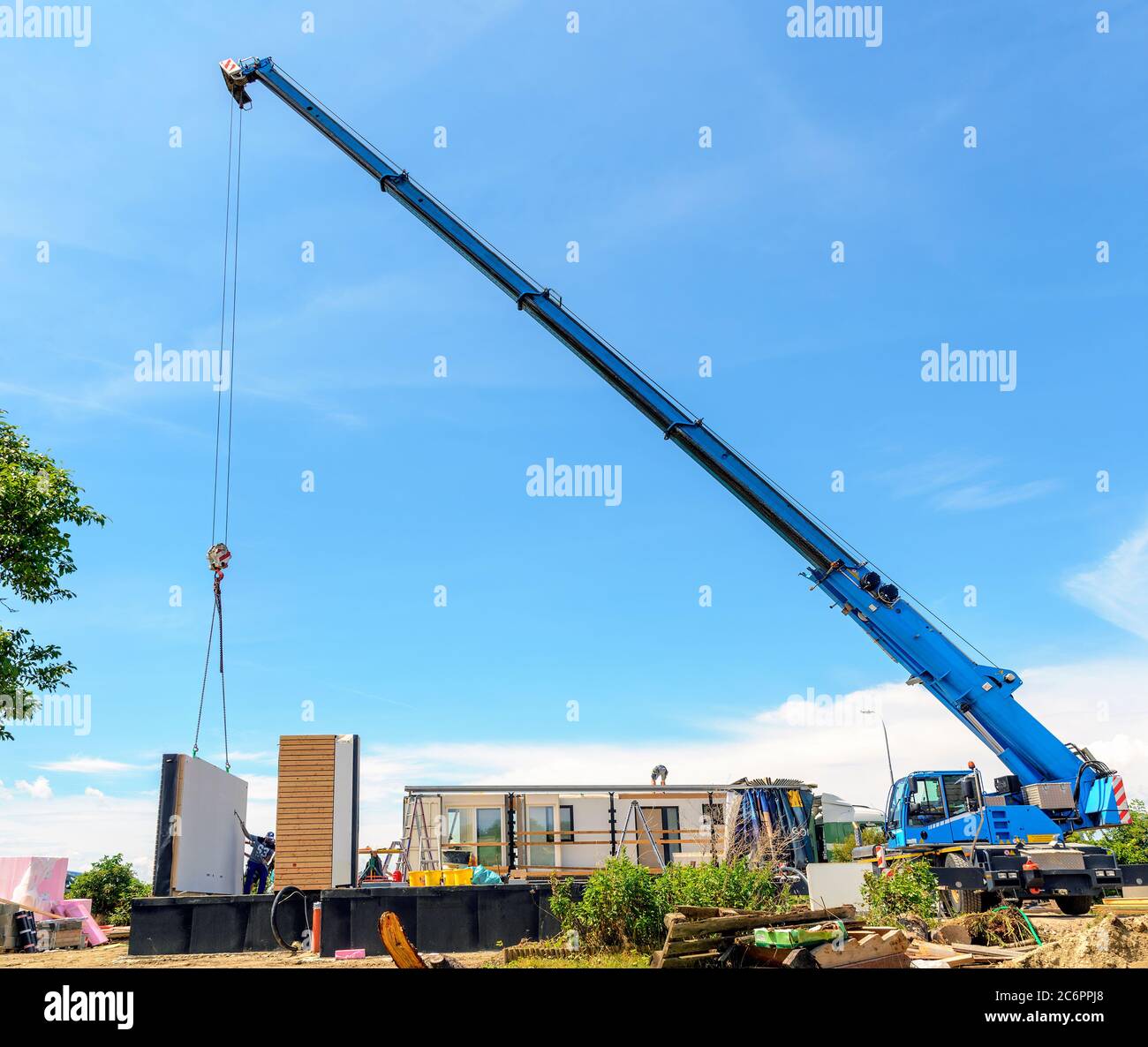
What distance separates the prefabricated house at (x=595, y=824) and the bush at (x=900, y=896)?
18.7 ft

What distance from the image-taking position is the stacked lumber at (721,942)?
11.7m

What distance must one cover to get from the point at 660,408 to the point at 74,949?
17.5 m

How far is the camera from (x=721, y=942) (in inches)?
474

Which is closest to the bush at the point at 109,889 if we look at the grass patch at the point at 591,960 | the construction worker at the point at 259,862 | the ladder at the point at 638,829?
the construction worker at the point at 259,862

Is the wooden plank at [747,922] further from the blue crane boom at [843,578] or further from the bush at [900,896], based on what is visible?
the blue crane boom at [843,578]

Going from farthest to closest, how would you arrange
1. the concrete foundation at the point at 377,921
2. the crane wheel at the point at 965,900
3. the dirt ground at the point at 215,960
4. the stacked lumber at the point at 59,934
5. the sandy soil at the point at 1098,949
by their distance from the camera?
the stacked lumber at the point at 59,934
the crane wheel at the point at 965,900
the concrete foundation at the point at 377,921
the dirt ground at the point at 215,960
the sandy soil at the point at 1098,949

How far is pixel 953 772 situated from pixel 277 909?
48.6 ft

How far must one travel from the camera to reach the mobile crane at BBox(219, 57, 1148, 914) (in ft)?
60.8

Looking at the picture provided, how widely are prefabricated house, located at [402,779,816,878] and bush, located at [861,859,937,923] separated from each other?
5.70 m

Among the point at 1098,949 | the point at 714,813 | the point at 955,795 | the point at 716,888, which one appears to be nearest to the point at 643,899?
the point at 716,888

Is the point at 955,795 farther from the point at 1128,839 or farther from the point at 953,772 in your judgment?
the point at 1128,839

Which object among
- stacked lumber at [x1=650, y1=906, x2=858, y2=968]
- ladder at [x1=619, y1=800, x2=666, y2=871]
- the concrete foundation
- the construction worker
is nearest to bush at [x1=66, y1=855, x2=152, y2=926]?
the construction worker
